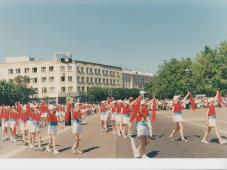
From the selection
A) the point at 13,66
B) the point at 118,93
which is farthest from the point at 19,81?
the point at 118,93

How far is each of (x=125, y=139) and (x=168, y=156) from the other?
24.1 feet

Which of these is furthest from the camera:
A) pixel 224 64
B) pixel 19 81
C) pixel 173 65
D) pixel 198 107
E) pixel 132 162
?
pixel 19 81

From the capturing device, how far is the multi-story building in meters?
143

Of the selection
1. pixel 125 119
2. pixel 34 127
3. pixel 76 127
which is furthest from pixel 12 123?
pixel 76 127

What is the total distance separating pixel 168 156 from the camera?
17.0m

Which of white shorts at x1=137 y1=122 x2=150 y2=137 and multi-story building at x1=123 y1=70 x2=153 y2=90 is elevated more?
multi-story building at x1=123 y1=70 x2=153 y2=90

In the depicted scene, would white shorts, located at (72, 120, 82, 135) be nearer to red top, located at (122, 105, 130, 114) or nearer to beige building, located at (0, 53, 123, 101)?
red top, located at (122, 105, 130, 114)

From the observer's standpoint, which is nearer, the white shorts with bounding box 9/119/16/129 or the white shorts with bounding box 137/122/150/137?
the white shorts with bounding box 137/122/150/137

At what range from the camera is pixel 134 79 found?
495ft

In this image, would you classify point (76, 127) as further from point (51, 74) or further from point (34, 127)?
point (51, 74)

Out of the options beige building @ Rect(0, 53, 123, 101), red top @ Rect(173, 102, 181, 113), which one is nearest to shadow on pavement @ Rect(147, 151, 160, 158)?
red top @ Rect(173, 102, 181, 113)

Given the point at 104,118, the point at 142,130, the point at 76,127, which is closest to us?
the point at 142,130

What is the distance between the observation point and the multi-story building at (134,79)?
470 ft

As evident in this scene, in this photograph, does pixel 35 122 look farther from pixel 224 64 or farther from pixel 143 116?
pixel 224 64
